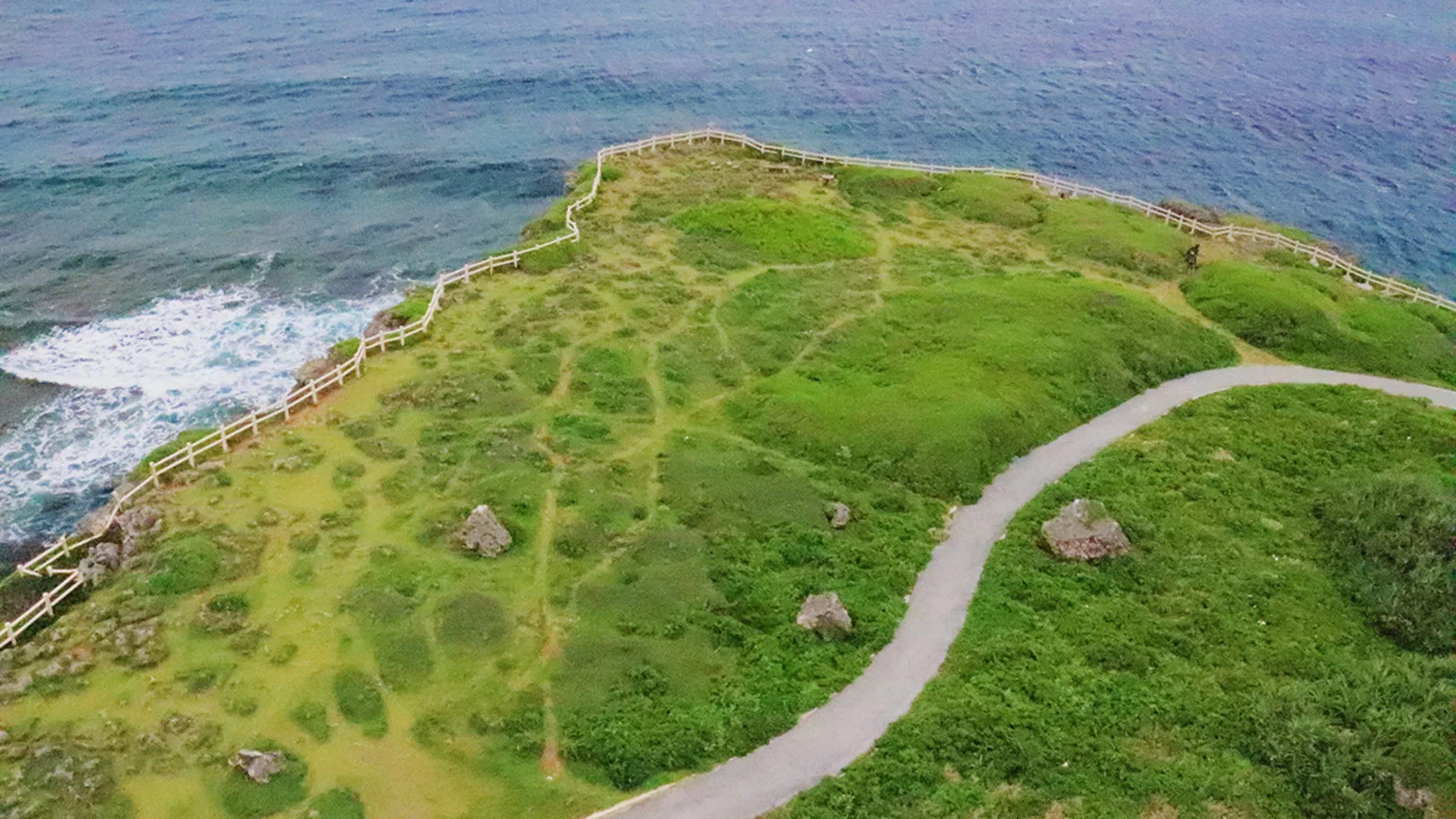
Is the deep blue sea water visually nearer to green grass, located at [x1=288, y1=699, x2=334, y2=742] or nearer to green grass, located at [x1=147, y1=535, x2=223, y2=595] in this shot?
green grass, located at [x1=147, y1=535, x2=223, y2=595]

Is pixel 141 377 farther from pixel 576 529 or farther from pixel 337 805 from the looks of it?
pixel 337 805

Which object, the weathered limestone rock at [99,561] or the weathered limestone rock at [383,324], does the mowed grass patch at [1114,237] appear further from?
the weathered limestone rock at [99,561]

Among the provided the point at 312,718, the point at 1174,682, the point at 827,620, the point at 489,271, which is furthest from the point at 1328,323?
the point at 312,718

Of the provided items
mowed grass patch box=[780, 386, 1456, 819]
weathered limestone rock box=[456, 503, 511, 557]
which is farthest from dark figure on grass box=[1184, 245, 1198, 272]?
weathered limestone rock box=[456, 503, 511, 557]

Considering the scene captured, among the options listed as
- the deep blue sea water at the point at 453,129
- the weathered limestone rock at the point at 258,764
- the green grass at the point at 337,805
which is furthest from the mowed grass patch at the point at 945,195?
the weathered limestone rock at the point at 258,764

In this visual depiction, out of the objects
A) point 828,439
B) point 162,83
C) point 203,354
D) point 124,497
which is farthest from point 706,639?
point 162,83
